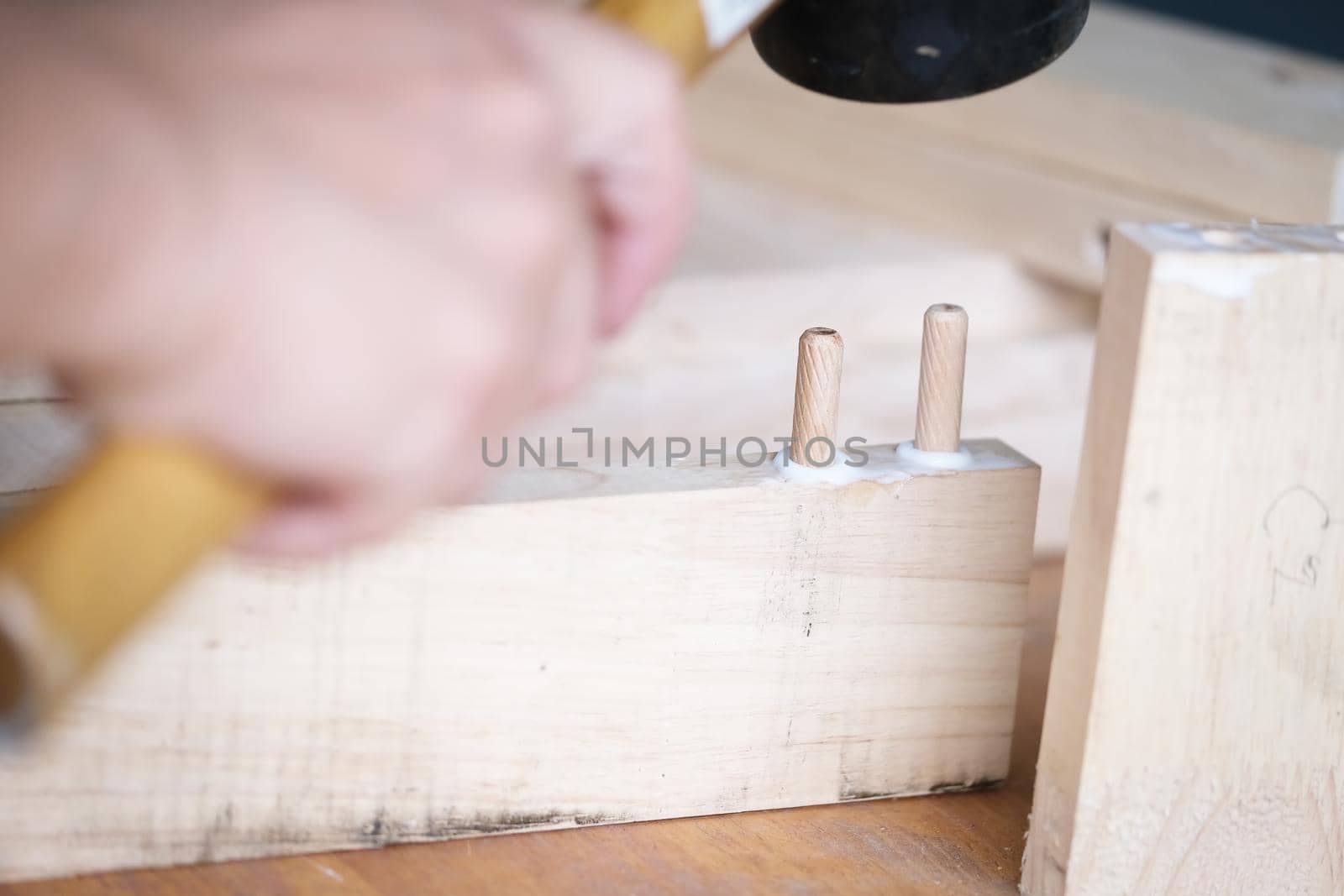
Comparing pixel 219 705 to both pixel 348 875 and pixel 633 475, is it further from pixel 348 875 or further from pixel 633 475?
pixel 633 475

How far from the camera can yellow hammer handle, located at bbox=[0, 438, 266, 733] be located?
11.3 inches

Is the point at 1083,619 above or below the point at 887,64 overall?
below

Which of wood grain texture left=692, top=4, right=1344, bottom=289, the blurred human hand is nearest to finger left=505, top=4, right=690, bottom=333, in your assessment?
the blurred human hand

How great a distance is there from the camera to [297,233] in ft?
0.91

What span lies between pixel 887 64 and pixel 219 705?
40cm

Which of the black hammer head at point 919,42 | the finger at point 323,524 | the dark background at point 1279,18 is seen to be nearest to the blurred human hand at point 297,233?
the finger at point 323,524

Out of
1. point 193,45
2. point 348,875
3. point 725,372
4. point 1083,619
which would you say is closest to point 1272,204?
point 725,372

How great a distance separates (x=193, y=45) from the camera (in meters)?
0.29

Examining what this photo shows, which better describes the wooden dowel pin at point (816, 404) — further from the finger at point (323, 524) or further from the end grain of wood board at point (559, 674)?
the finger at point (323, 524)

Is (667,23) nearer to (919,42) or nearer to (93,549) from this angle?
(919,42)

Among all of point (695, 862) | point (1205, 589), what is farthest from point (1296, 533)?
point (695, 862)

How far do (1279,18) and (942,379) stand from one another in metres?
1.74

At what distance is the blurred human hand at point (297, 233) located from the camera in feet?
0.86

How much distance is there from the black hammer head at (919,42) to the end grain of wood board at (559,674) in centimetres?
18
